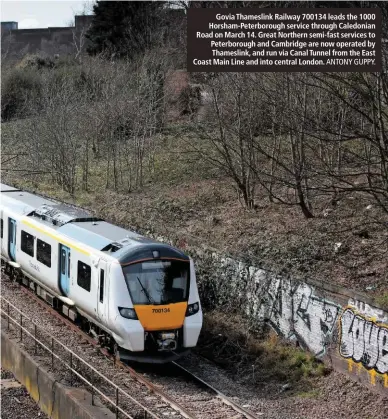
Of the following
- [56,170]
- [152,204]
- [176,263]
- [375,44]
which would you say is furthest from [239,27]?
[56,170]

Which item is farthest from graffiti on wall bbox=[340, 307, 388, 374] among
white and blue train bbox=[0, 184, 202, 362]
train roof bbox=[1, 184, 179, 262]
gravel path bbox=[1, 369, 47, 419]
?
gravel path bbox=[1, 369, 47, 419]

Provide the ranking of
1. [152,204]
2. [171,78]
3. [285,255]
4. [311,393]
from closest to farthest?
[311,393], [285,255], [152,204], [171,78]

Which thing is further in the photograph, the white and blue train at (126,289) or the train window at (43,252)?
the train window at (43,252)

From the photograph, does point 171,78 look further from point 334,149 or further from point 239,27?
point 239,27

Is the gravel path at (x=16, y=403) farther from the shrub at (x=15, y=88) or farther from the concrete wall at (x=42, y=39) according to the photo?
the concrete wall at (x=42, y=39)

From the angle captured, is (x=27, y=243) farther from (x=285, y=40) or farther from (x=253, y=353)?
(x=285, y=40)

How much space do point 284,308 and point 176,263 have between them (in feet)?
9.22

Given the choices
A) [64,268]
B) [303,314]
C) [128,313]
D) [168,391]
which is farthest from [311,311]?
[64,268]

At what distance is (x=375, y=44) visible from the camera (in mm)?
13688

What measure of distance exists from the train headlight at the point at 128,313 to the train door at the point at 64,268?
301 cm

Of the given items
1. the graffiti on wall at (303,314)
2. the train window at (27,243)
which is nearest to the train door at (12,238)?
the train window at (27,243)

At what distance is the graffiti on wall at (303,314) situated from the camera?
1443 cm

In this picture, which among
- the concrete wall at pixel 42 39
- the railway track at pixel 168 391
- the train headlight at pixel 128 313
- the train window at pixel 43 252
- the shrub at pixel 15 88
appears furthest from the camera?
the concrete wall at pixel 42 39

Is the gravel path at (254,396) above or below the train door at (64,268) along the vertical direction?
below
